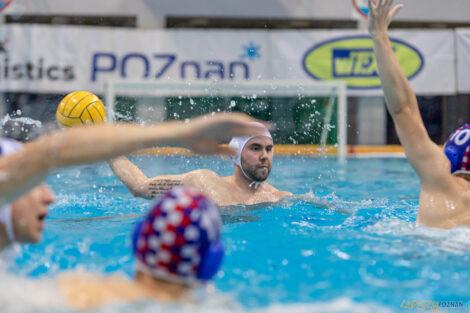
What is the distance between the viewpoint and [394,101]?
2762mm

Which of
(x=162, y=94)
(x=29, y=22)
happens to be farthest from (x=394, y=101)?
(x=29, y=22)

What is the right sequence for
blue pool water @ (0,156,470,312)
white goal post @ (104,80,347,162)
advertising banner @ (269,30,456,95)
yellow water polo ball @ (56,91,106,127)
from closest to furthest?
blue pool water @ (0,156,470,312), yellow water polo ball @ (56,91,106,127), white goal post @ (104,80,347,162), advertising banner @ (269,30,456,95)

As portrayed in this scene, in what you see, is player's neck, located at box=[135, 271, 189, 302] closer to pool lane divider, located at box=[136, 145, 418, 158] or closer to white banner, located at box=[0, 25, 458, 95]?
pool lane divider, located at box=[136, 145, 418, 158]

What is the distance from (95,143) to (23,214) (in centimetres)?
55

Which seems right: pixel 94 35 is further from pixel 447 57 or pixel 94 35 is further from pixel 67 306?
pixel 67 306

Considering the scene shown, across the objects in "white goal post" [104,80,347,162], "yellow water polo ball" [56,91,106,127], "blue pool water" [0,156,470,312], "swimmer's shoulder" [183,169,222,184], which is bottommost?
"blue pool water" [0,156,470,312]

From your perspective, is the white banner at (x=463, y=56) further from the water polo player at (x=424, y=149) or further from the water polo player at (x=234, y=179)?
the water polo player at (x=424, y=149)

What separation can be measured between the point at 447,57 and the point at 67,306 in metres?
10.6

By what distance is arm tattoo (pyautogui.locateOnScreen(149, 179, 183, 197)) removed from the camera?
4.12 m

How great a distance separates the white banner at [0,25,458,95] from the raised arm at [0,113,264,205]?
8.73 metres

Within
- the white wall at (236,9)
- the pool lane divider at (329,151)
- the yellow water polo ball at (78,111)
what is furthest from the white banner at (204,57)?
the yellow water polo ball at (78,111)

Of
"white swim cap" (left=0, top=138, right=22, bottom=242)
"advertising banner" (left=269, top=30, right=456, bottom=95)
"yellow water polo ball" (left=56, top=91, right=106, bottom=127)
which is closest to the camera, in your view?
"white swim cap" (left=0, top=138, right=22, bottom=242)

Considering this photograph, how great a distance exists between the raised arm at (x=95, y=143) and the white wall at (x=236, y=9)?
34.5 ft

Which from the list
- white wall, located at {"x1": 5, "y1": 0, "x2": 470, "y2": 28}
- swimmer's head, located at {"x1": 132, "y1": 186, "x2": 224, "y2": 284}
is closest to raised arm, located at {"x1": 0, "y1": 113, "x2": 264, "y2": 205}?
swimmer's head, located at {"x1": 132, "y1": 186, "x2": 224, "y2": 284}
